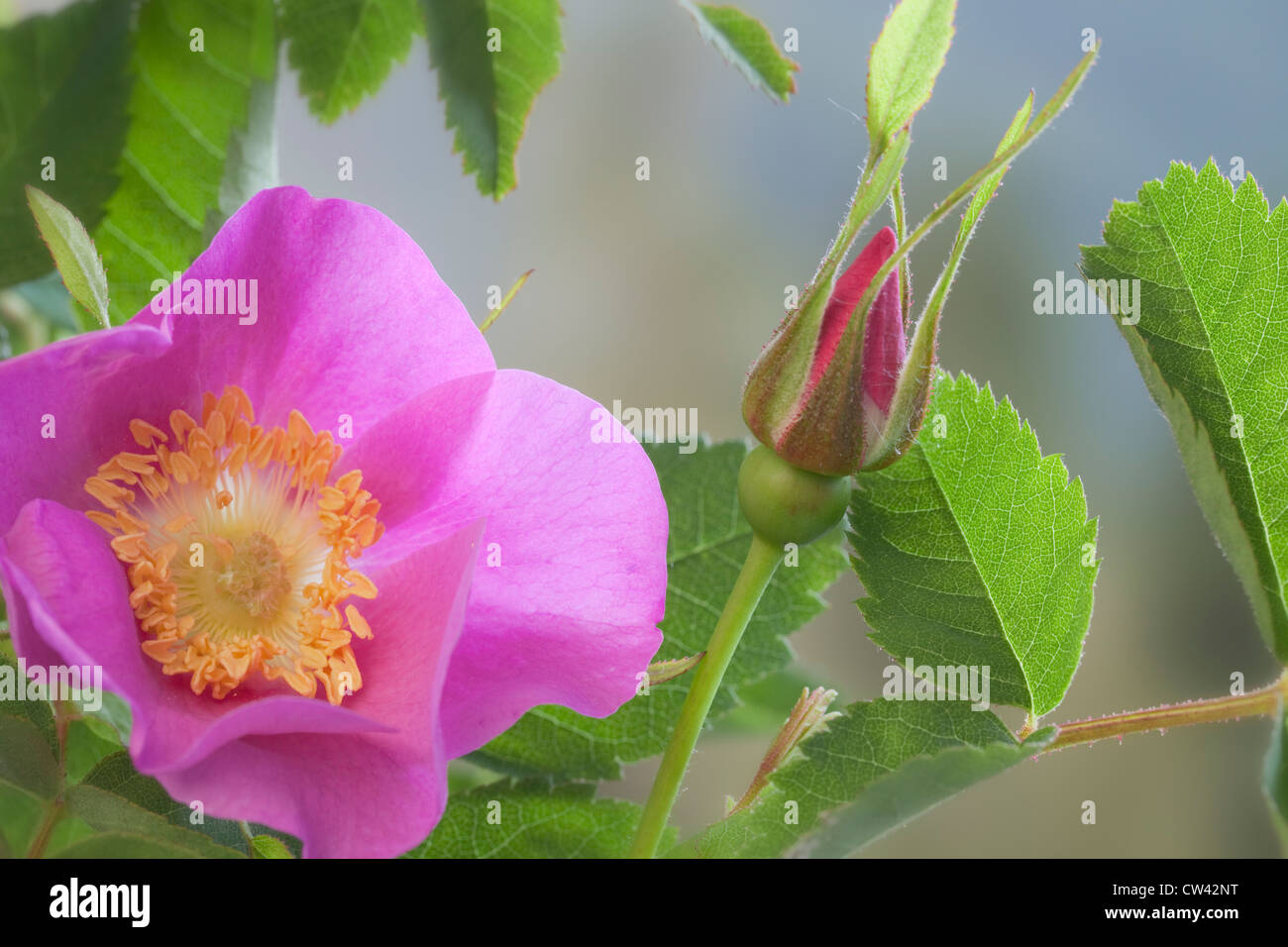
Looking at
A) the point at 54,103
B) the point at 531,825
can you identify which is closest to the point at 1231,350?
the point at 531,825

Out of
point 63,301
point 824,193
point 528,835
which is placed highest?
point 824,193

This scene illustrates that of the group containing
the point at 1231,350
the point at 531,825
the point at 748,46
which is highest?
the point at 748,46

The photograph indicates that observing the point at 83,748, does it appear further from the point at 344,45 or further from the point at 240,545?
the point at 344,45

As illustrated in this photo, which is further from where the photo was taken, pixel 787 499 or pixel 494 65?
pixel 494 65

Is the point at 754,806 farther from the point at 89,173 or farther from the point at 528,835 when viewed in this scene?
the point at 89,173

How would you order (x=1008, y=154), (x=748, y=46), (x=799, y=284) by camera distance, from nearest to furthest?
(x=1008, y=154) → (x=748, y=46) → (x=799, y=284)

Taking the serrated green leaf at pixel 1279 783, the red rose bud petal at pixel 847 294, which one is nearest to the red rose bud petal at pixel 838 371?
the red rose bud petal at pixel 847 294

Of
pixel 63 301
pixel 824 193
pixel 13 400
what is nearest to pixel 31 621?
pixel 13 400

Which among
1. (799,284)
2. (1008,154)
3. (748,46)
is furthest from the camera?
(799,284)
